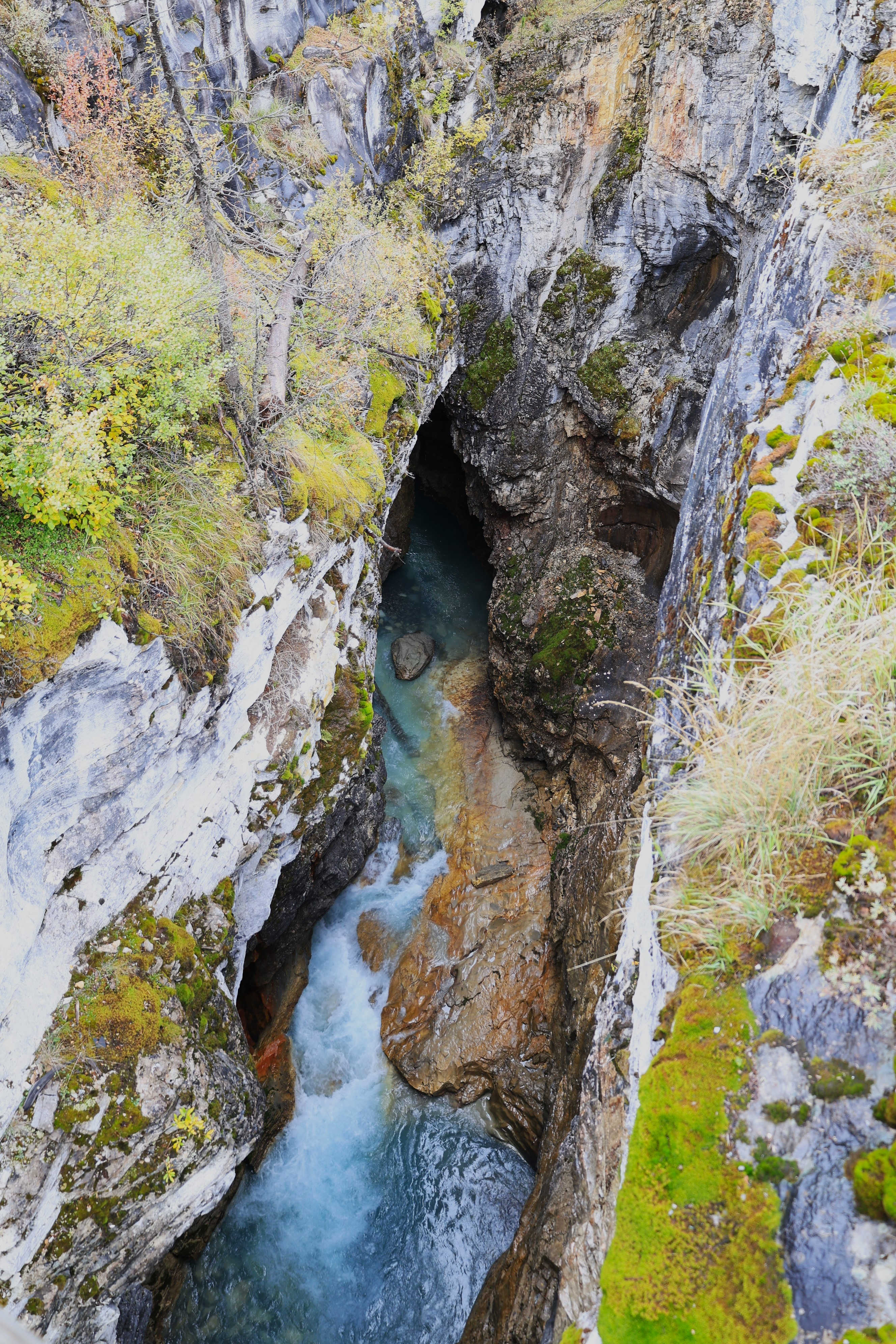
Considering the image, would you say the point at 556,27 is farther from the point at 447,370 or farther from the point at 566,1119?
the point at 566,1119

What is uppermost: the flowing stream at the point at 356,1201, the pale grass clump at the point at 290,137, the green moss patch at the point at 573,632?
the pale grass clump at the point at 290,137

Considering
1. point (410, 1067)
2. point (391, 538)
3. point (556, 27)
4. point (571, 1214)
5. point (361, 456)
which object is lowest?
point (410, 1067)

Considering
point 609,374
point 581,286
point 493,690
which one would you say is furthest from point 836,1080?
point 581,286

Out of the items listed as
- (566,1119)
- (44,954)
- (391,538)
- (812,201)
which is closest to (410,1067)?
(566,1119)

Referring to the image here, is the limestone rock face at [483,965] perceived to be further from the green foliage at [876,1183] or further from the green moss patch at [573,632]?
the green foliage at [876,1183]

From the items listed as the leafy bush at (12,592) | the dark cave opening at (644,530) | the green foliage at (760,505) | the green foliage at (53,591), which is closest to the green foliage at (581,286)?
the dark cave opening at (644,530)
